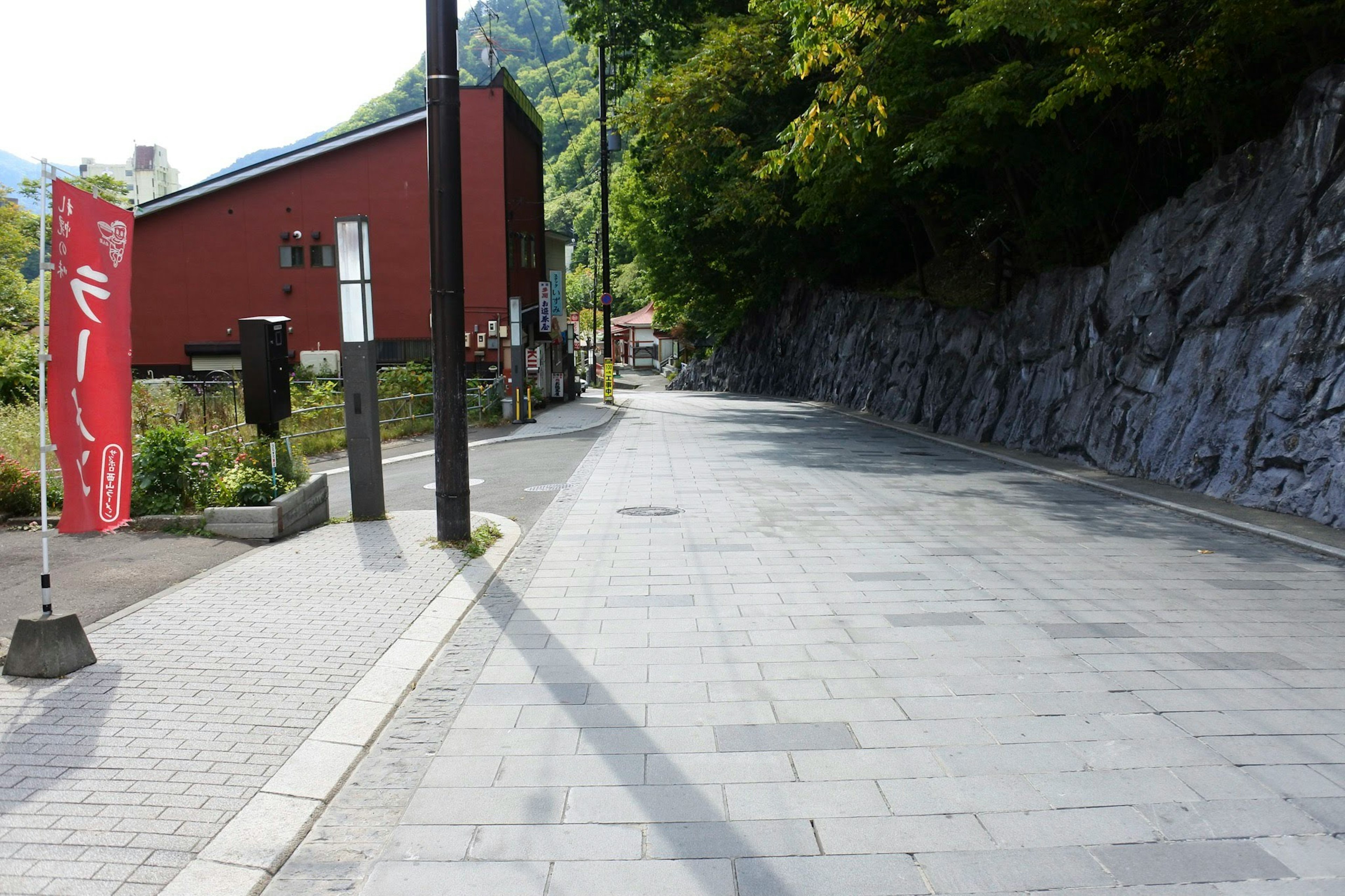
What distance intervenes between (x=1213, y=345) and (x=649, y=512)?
25.1 feet

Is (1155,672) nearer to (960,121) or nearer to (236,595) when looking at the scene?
(236,595)

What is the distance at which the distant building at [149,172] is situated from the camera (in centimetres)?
12950

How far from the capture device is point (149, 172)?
434 ft

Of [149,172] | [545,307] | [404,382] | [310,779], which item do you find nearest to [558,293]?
[545,307]

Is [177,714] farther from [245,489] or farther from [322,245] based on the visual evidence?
[322,245]

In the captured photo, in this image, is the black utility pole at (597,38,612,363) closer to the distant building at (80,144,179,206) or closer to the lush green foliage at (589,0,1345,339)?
the lush green foliage at (589,0,1345,339)

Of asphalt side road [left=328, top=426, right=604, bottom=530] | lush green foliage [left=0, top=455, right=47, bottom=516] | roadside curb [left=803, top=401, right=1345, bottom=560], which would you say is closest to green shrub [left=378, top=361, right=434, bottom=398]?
asphalt side road [left=328, top=426, right=604, bottom=530]

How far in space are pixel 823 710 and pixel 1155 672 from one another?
2.03 metres

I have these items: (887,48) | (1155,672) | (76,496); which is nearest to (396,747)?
(76,496)

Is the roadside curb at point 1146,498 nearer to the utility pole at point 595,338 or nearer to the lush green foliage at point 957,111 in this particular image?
the lush green foliage at point 957,111

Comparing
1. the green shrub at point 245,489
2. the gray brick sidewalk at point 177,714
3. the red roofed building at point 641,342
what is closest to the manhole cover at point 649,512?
the gray brick sidewalk at point 177,714

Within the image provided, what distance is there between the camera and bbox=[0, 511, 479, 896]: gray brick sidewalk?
3.50 m

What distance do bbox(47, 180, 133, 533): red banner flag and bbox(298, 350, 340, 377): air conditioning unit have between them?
78.7 ft

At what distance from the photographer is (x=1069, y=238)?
1866 cm
